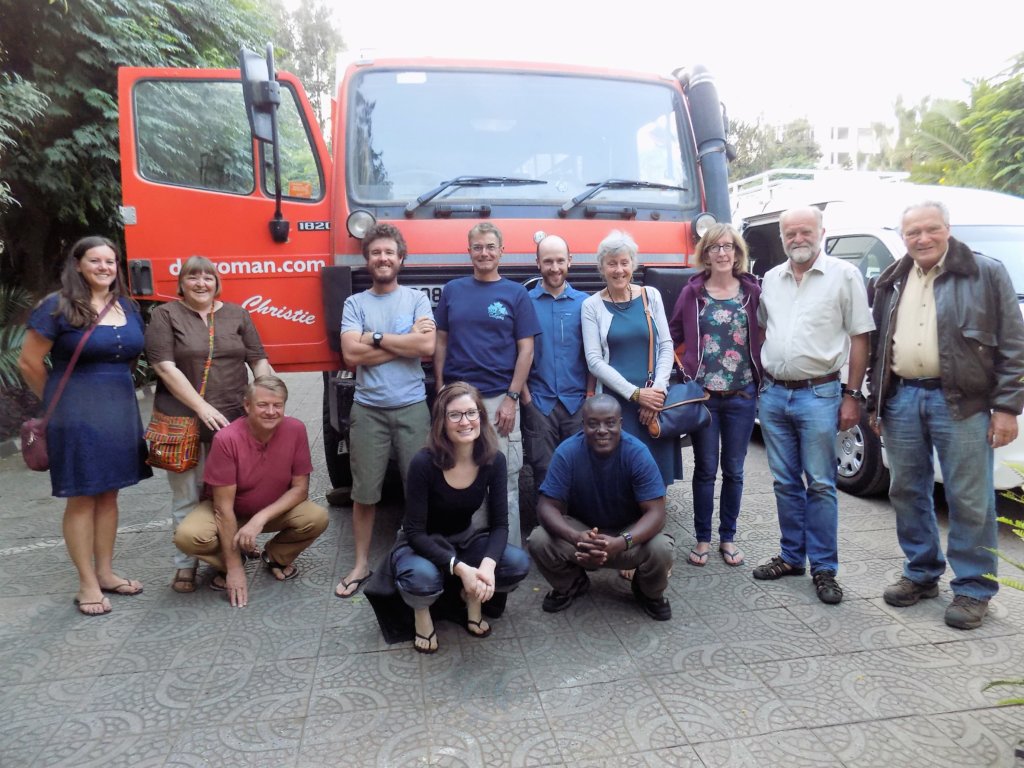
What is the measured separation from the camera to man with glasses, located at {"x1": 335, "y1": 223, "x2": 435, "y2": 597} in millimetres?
3438

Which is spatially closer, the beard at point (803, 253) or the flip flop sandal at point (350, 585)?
the beard at point (803, 253)

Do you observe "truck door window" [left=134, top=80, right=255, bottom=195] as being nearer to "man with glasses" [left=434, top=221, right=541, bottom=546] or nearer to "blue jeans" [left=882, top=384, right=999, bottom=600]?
"man with glasses" [left=434, top=221, right=541, bottom=546]

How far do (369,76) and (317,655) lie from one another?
310cm

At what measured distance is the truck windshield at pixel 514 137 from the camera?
4008 mm

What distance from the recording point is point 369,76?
13.3 feet

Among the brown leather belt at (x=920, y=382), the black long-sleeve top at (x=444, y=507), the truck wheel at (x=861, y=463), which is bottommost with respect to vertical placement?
the truck wheel at (x=861, y=463)

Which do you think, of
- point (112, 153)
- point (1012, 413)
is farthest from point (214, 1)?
point (1012, 413)

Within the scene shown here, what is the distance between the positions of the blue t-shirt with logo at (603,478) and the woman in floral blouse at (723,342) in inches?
27.0

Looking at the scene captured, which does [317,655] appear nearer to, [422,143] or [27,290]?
[422,143]

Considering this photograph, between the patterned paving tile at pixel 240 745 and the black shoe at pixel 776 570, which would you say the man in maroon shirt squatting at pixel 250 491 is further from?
the black shoe at pixel 776 570

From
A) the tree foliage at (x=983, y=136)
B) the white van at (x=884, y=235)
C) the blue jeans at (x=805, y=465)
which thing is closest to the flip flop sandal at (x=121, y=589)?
the blue jeans at (x=805, y=465)

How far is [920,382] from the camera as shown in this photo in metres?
3.18

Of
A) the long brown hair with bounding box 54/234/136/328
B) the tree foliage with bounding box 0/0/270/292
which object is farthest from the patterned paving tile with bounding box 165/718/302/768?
the tree foliage with bounding box 0/0/270/292

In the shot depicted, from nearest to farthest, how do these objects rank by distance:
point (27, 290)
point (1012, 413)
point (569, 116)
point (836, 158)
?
point (1012, 413) → point (569, 116) → point (27, 290) → point (836, 158)
